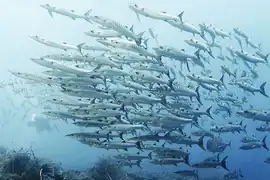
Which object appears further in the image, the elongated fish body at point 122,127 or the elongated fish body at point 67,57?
the elongated fish body at point 67,57

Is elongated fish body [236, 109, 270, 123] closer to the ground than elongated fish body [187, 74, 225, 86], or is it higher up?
closer to the ground

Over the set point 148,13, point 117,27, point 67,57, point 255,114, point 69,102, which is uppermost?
point 148,13

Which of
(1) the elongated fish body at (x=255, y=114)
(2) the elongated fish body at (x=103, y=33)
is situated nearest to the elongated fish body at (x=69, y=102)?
(2) the elongated fish body at (x=103, y=33)

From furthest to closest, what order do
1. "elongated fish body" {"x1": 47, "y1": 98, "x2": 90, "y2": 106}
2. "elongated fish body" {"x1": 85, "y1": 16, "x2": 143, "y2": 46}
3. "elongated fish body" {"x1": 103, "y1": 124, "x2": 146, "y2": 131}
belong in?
"elongated fish body" {"x1": 47, "y1": 98, "x2": 90, "y2": 106}, "elongated fish body" {"x1": 85, "y1": 16, "x2": 143, "y2": 46}, "elongated fish body" {"x1": 103, "y1": 124, "x2": 146, "y2": 131}

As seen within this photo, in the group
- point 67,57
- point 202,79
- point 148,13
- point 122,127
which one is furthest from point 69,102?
point 202,79

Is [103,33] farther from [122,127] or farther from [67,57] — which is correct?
[122,127]

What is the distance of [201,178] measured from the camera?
20.3 metres

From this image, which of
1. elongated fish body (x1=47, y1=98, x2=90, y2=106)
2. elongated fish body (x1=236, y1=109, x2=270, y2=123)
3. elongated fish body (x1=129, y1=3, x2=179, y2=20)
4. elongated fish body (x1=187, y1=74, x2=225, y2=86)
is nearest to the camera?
elongated fish body (x1=47, y1=98, x2=90, y2=106)

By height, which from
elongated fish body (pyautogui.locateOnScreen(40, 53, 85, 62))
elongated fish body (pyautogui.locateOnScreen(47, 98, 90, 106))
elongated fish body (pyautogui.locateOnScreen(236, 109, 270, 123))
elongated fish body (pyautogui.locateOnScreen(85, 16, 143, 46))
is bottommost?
elongated fish body (pyautogui.locateOnScreen(47, 98, 90, 106))

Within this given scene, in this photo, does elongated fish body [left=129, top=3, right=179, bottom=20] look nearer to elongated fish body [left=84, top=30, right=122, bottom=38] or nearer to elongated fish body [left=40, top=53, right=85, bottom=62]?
elongated fish body [left=84, top=30, right=122, bottom=38]

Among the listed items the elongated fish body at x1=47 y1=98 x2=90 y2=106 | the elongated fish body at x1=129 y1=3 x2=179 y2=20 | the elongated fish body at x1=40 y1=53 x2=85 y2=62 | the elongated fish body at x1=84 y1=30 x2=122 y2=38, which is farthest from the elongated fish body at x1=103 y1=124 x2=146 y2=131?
the elongated fish body at x1=129 y1=3 x2=179 y2=20

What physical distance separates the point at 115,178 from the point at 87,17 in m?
6.76

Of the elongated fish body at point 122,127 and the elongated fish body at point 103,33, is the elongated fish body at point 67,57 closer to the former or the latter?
the elongated fish body at point 103,33

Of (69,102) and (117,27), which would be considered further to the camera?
(69,102)
